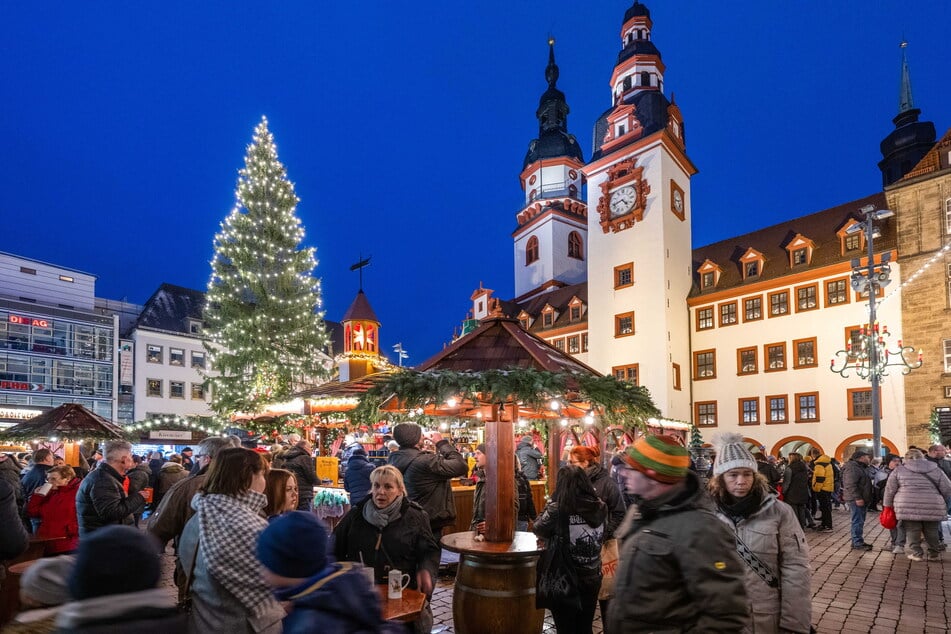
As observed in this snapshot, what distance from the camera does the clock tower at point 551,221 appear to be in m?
48.7

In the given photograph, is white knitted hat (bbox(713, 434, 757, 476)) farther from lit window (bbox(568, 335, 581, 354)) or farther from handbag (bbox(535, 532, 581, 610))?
lit window (bbox(568, 335, 581, 354))

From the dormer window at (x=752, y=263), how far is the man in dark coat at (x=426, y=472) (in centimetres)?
2933

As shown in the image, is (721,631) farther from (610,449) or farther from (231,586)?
(610,449)

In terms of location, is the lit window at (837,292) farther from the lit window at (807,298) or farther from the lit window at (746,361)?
the lit window at (746,361)

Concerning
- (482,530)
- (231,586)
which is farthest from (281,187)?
(231,586)

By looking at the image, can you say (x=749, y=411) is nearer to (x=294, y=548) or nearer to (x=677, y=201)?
(x=677, y=201)

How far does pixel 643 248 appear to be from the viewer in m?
33.6

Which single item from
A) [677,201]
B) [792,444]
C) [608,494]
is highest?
[677,201]

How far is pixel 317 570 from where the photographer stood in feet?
7.86

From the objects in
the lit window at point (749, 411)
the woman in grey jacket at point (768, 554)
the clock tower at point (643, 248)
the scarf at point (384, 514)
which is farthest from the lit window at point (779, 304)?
the scarf at point (384, 514)

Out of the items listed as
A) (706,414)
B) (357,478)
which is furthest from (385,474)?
(706,414)

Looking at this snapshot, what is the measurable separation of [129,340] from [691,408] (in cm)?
3659

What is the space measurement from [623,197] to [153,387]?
3348 cm

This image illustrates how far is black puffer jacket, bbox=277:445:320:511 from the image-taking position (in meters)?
9.25
